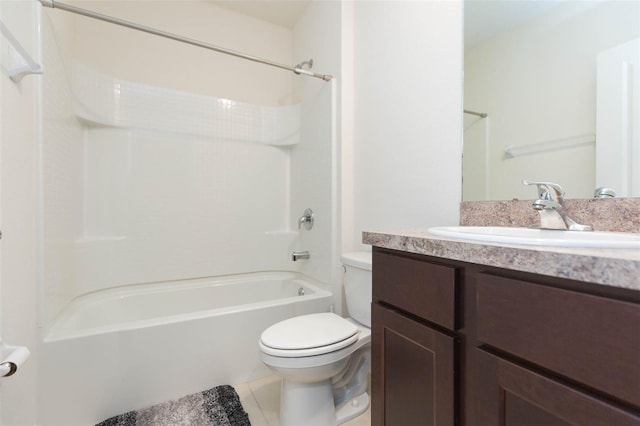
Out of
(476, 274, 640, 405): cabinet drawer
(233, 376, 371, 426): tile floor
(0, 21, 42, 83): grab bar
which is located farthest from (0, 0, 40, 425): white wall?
(476, 274, 640, 405): cabinet drawer

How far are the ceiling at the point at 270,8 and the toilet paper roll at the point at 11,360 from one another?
249 centimetres

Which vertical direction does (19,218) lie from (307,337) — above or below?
above

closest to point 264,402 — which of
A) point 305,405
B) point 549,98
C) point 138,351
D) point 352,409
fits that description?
point 305,405

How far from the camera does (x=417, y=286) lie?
727 mm

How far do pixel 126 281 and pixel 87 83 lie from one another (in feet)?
4.21

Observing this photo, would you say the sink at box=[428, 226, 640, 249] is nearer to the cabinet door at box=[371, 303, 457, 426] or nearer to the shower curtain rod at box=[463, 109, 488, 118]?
the cabinet door at box=[371, 303, 457, 426]

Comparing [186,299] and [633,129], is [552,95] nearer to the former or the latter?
[633,129]

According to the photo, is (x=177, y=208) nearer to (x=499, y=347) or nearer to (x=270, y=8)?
(x=270, y=8)

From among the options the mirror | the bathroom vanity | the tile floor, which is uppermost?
the mirror

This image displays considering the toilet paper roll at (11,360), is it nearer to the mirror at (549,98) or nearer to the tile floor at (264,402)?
the tile floor at (264,402)

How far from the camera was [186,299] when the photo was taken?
2.02 meters

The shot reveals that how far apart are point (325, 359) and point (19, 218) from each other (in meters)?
1.27

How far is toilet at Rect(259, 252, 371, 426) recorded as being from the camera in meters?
1.12

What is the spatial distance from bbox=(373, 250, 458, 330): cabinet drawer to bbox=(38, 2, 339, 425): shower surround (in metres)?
0.95
